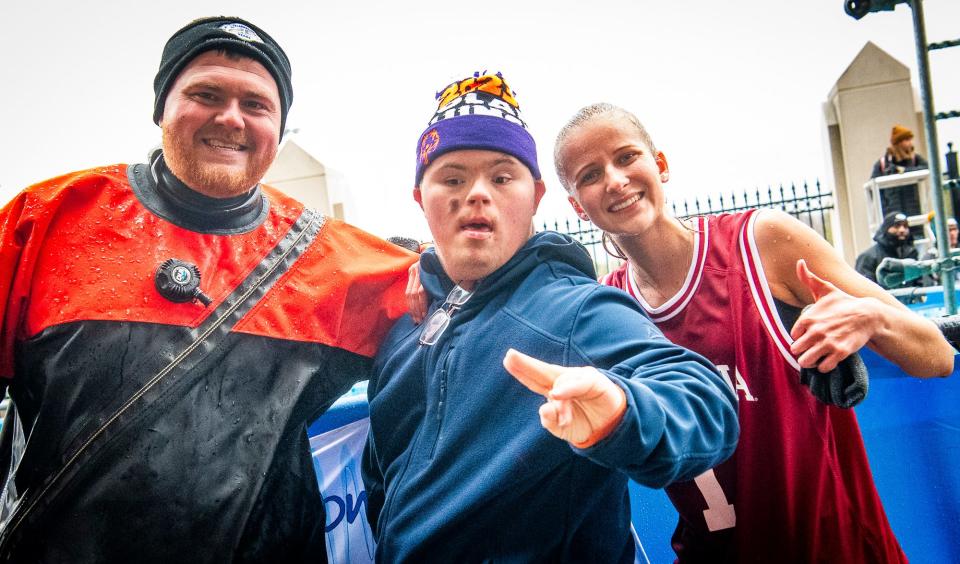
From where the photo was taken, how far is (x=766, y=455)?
5.74 ft

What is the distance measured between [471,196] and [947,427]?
1961 mm

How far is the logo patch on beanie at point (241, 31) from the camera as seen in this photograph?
1.80 metres

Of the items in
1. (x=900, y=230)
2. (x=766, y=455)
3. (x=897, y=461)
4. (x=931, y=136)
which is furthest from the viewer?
(x=900, y=230)

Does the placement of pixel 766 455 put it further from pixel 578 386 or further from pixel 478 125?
pixel 478 125

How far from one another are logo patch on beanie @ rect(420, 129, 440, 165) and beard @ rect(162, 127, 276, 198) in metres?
0.58

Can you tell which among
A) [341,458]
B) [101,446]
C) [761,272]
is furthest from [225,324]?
[761,272]

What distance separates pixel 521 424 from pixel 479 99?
1050mm

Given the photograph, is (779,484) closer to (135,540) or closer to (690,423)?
(690,423)

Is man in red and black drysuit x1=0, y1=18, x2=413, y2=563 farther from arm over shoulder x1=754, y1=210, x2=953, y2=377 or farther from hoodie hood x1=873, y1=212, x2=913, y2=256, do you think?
hoodie hood x1=873, y1=212, x2=913, y2=256

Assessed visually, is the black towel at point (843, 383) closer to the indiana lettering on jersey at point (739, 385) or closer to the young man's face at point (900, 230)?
the indiana lettering on jersey at point (739, 385)

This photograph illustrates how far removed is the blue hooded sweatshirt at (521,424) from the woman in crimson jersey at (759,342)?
1.49ft

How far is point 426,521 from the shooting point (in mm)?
1401

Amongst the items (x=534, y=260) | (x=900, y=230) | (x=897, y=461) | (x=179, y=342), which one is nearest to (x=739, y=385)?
(x=534, y=260)

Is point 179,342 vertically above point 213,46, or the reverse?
point 213,46
